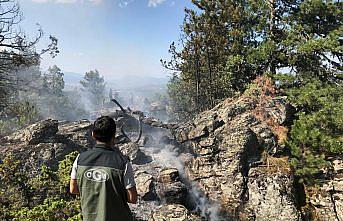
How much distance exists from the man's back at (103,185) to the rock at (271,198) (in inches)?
422

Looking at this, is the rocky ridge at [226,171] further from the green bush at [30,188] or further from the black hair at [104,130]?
the black hair at [104,130]

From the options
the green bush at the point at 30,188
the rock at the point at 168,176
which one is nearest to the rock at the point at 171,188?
the rock at the point at 168,176

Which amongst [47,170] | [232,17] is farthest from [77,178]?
[232,17]

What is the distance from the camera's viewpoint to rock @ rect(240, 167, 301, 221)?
38.8ft

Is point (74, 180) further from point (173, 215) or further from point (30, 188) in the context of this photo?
point (173, 215)

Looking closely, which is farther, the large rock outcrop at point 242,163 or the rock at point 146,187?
the rock at point 146,187

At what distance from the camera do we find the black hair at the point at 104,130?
10.6 feet

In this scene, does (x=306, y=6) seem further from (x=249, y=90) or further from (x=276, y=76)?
(x=249, y=90)

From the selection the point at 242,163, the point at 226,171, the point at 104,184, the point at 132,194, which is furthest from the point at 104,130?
the point at 242,163

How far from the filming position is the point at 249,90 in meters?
17.1

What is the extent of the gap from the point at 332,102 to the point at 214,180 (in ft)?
22.3

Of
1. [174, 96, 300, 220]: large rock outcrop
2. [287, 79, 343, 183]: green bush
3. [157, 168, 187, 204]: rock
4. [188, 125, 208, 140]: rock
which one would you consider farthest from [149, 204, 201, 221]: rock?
[188, 125, 208, 140]: rock

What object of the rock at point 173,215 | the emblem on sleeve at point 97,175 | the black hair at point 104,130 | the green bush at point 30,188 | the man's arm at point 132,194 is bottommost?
the rock at point 173,215

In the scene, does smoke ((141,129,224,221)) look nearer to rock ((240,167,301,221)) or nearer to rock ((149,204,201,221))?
rock ((240,167,301,221))
